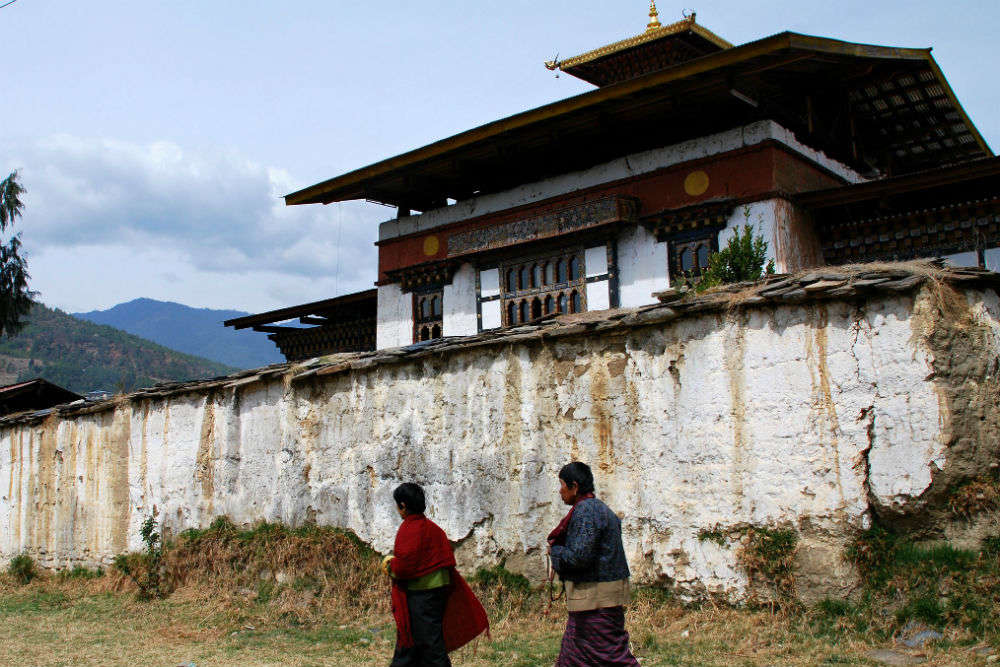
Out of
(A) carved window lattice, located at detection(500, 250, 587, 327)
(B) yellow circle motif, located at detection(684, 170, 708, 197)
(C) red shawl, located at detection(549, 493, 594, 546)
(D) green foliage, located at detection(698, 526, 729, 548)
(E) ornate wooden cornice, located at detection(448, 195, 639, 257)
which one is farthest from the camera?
(A) carved window lattice, located at detection(500, 250, 587, 327)

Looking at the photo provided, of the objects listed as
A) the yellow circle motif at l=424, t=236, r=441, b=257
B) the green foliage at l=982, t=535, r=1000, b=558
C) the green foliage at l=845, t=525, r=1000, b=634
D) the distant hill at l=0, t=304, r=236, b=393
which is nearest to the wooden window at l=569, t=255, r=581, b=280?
the yellow circle motif at l=424, t=236, r=441, b=257

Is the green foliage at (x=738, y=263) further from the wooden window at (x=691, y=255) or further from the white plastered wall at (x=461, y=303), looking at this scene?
the white plastered wall at (x=461, y=303)

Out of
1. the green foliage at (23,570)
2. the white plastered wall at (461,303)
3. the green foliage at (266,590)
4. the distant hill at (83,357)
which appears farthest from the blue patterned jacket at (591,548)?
the distant hill at (83,357)

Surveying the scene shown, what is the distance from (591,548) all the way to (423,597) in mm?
1169

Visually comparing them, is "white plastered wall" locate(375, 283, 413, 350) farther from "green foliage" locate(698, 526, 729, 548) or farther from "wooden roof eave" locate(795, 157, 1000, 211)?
"green foliage" locate(698, 526, 729, 548)

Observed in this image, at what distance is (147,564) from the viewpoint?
9.80m

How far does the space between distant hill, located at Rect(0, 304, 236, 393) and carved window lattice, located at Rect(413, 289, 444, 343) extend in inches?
2321

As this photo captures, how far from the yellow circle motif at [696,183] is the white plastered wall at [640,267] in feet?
2.78

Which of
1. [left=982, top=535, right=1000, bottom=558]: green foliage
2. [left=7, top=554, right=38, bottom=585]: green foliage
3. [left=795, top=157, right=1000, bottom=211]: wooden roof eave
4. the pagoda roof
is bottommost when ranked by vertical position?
[left=7, top=554, right=38, bottom=585]: green foliage

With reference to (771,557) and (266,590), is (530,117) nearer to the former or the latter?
(266,590)

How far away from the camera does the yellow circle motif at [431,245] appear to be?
16266 mm

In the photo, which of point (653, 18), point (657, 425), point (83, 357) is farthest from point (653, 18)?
point (83, 357)

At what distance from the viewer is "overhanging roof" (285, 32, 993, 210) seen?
12.1 m

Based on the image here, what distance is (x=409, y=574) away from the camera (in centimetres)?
512
